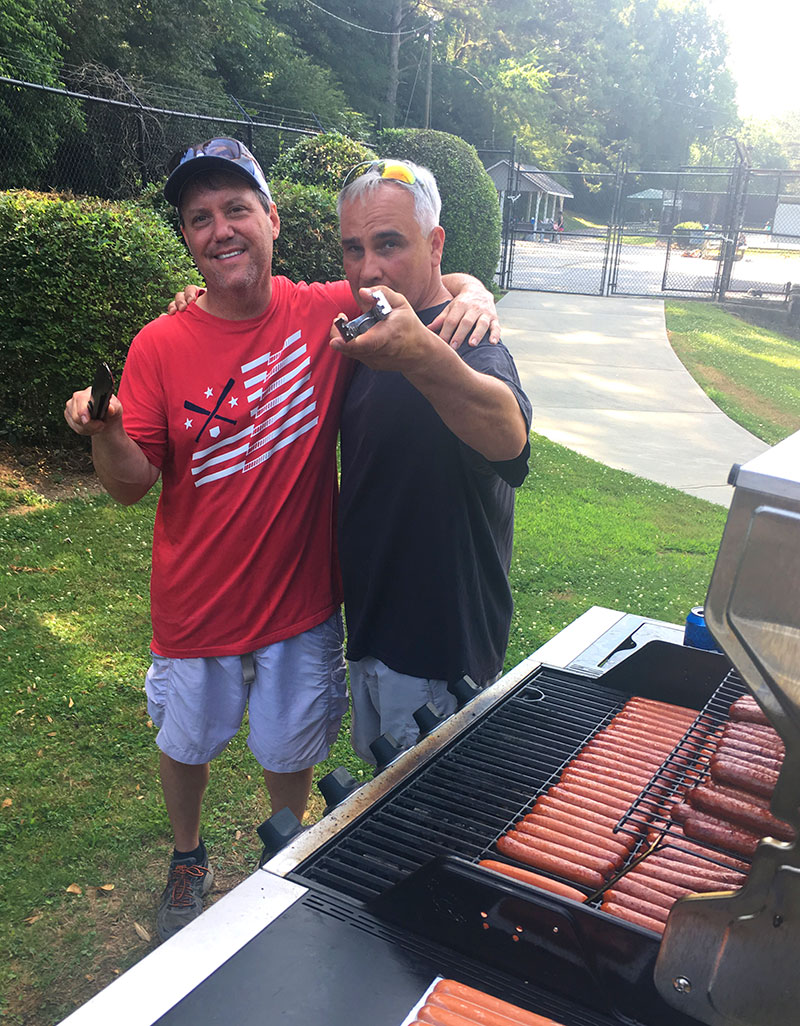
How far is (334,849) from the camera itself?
5.73 ft

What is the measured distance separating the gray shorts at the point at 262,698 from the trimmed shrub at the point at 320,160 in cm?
1092

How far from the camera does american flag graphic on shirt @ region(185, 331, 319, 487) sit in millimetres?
2449

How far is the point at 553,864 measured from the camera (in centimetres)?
167

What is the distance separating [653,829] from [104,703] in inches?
127

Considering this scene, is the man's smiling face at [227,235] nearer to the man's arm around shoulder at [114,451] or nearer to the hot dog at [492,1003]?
the man's arm around shoulder at [114,451]

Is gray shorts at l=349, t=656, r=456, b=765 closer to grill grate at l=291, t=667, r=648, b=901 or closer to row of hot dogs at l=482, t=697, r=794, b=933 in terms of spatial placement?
grill grate at l=291, t=667, r=648, b=901

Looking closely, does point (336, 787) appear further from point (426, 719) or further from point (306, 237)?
point (306, 237)

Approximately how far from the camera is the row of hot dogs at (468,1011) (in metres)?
1.35

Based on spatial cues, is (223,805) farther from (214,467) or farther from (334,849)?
(334,849)

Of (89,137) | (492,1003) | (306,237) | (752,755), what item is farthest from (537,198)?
(492,1003)

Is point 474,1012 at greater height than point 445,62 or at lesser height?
lesser

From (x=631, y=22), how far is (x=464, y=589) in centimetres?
8547

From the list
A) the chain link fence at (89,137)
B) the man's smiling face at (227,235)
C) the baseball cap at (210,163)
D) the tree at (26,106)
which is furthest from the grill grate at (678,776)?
the tree at (26,106)

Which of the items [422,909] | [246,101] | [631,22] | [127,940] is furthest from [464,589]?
[631,22]
